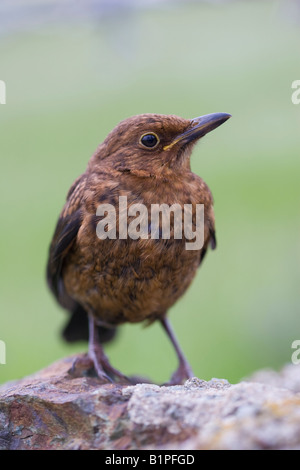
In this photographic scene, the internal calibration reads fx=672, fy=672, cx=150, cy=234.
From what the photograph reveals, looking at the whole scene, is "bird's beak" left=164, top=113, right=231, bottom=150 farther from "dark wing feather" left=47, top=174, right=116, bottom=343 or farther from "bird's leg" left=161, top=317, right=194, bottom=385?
"bird's leg" left=161, top=317, right=194, bottom=385

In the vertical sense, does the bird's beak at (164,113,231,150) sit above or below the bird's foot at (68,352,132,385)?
above

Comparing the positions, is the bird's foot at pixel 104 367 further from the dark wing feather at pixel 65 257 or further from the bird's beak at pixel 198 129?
the bird's beak at pixel 198 129

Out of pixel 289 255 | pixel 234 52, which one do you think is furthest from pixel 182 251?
pixel 234 52

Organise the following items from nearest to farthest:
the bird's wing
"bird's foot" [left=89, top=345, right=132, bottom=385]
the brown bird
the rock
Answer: the rock < the brown bird < the bird's wing < "bird's foot" [left=89, top=345, right=132, bottom=385]

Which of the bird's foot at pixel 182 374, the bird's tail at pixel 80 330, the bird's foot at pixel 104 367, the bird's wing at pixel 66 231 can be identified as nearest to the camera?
the bird's wing at pixel 66 231

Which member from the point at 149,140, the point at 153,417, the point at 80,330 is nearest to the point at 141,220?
the point at 149,140

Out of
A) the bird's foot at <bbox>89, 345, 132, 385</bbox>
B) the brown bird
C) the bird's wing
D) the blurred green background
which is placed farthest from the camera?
the blurred green background

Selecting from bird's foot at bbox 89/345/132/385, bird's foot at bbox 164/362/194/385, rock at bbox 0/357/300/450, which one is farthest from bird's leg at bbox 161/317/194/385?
rock at bbox 0/357/300/450

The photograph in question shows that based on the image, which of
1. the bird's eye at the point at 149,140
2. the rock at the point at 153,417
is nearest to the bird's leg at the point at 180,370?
the rock at the point at 153,417
